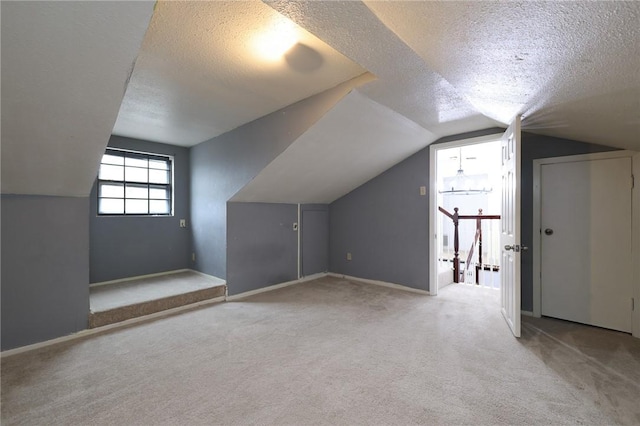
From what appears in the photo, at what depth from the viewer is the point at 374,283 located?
4.51 metres

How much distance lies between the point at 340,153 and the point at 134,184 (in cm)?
313

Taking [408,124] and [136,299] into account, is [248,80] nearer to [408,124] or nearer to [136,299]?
[408,124]

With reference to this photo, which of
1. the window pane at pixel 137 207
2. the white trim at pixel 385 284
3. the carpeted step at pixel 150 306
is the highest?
the window pane at pixel 137 207

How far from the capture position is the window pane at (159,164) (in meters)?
4.39

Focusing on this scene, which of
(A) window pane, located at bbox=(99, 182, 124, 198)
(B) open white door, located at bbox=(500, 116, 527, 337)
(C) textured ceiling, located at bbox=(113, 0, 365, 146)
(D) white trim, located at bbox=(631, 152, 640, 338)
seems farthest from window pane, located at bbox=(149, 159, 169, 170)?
(D) white trim, located at bbox=(631, 152, 640, 338)

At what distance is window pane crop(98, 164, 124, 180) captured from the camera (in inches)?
154

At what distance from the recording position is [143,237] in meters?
4.21

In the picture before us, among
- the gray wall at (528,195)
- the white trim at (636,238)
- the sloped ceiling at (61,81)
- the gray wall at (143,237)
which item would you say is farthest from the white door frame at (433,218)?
the gray wall at (143,237)

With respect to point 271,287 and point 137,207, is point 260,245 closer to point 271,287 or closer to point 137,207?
point 271,287

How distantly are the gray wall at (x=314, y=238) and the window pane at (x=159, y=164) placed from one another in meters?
2.28

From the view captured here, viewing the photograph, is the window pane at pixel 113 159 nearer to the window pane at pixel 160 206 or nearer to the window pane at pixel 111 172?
the window pane at pixel 111 172

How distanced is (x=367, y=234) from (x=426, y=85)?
108 inches

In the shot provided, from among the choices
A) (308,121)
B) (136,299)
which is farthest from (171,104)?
(136,299)

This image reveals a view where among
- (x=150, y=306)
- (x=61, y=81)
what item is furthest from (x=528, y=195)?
(x=150, y=306)
